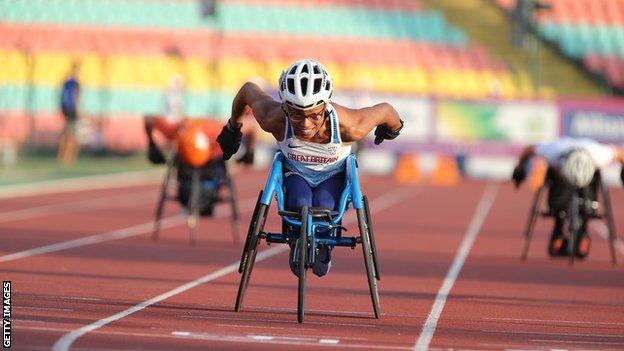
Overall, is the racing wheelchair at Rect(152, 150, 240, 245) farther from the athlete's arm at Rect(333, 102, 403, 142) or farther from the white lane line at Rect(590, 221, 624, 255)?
the athlete's arm at Rect(333, 102, 403, 142)

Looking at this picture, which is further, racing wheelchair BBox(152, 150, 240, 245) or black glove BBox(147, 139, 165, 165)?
racing wheelchair BBox(152, 150, 240, 245)

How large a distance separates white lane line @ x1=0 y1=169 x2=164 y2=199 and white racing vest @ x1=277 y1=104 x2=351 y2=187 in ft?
55.4

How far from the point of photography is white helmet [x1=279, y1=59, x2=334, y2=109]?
10172 mm

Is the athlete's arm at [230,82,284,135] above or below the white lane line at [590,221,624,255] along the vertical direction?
above

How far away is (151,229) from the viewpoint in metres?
21.4

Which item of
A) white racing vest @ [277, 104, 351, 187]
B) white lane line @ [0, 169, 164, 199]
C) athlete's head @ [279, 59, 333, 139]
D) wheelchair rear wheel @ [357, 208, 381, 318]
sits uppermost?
athlete's head @ [279, 59, 333, 139]

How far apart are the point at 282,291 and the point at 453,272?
135 inches

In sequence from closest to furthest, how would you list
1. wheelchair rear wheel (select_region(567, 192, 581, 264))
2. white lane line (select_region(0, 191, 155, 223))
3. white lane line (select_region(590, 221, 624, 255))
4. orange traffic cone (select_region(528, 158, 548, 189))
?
wheelchair rear wheel (select_region(567, 192, 581, 264))
white lane line (select_region(590, 221, 624, 255))
white lane line (select_region(0, 191, 155, 223))
orange traffic cone (select_region(528, 158, 548, 189))

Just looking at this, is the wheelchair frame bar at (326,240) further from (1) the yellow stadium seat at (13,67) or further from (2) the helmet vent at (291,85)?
(1) the yellow stadium seat at (13,67)

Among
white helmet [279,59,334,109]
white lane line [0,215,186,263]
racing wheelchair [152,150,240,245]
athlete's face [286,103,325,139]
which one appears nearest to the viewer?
white helmet [279,59,334,109]

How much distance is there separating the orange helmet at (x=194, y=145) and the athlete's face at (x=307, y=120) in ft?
25.5

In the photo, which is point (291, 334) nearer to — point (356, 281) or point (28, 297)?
point (28, 297)

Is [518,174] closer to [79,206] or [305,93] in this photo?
[305,93]

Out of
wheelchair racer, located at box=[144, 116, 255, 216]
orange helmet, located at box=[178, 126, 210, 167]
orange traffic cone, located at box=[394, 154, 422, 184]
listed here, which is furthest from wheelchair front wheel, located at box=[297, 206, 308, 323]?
orange traffic cone, located at box=[394, 154, 422, 184]
